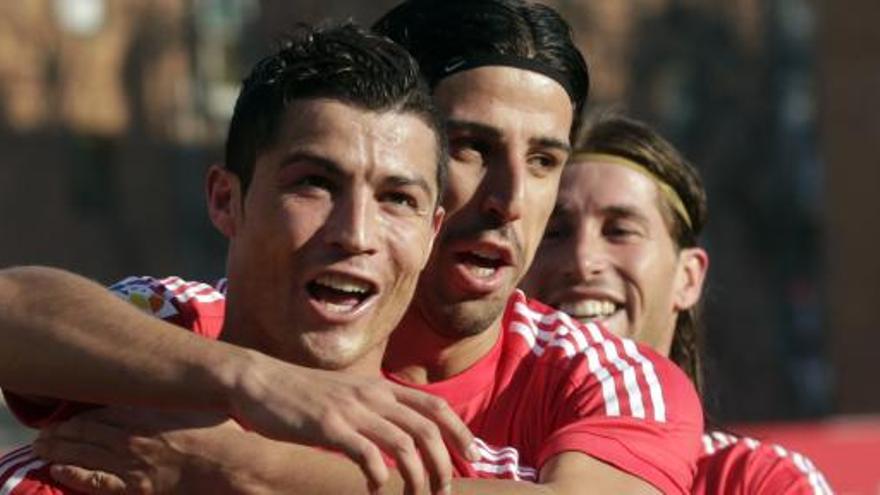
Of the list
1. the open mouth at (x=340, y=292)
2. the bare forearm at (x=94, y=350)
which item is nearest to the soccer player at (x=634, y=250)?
the open mouth at (x=340, y=292)

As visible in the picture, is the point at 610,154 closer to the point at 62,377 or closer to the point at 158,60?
the point at 62,377

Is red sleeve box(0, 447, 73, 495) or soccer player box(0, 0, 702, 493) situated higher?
soccer player box(0, 0, 702, 493)

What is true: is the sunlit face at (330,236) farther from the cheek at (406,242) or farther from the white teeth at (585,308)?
the white teeth at (585,308)

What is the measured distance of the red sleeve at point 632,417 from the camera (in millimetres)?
4547

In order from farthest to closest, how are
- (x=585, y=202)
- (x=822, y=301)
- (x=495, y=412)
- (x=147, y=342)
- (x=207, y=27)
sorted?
(x=822, y=301), (x=207, y=27), (x=585, y=202), (x=495, y=412), (x=147, y=342)

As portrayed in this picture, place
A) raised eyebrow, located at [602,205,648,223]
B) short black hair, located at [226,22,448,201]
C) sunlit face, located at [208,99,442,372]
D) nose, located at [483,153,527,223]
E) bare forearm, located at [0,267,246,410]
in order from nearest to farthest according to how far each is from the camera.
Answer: bare forearm, located at [0,267,246,410] → sunlit face, located at [208,99,442,372] → short black hair, located at [226,22,448,201] → nose, located at [483,153,527,223] → raised eyebrow, located at [602,205,648,223]

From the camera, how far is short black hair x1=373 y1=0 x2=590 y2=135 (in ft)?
16.7

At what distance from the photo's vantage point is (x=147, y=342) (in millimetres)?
4016

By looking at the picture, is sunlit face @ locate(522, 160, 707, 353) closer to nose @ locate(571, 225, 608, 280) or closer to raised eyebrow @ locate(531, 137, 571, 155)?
nose @ locate(571, 225, 608, 280)

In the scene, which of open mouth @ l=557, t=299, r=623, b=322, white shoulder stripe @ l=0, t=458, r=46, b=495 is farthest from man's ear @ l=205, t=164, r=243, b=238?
open mouth @ l=557, t=299, r=623, b=322

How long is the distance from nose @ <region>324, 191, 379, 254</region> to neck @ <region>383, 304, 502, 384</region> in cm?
82

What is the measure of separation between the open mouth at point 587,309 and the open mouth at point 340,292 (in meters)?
2.01

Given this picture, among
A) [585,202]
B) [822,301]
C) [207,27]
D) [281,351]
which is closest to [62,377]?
[281,351]

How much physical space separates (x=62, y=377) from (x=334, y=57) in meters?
0.81
